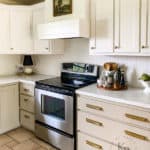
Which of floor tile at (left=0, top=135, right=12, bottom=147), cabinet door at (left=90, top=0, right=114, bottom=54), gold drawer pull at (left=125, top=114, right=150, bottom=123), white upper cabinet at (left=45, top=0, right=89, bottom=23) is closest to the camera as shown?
gold drawer pull at (left=125, top=114, right=150, bottom=123)

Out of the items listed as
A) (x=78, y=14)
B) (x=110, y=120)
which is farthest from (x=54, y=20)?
(x=110, y=120)

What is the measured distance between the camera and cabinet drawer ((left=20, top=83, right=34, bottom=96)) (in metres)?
2.93

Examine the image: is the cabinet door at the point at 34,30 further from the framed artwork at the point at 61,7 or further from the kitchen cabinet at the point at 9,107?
the kitchen cabinet at the point at 9,107

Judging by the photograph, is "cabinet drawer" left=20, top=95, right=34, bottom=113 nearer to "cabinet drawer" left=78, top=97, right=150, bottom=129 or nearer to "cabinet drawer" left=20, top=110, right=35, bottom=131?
"cabinet drawer" left=20, top=110, right=35, bottom=131

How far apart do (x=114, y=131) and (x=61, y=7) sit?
176cm

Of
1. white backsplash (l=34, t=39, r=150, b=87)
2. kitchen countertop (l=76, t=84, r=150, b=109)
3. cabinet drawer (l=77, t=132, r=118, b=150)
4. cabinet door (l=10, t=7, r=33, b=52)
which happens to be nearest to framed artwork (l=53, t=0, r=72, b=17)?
white backsplash (l=34, t=39, r=150, b=87)

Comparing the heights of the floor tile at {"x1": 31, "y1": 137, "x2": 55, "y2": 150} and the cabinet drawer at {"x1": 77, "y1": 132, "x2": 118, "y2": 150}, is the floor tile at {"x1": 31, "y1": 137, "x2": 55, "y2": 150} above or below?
below

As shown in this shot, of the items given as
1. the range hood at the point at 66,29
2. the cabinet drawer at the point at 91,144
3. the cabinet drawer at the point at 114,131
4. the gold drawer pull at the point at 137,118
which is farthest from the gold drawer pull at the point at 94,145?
the range hood at the point at 66,29

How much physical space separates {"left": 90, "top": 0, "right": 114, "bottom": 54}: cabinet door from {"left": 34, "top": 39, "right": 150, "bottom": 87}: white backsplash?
359 mm

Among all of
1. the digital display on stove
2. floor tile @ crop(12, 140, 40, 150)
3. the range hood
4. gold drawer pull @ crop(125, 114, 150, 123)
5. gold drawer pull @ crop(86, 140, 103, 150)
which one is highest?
the range hood

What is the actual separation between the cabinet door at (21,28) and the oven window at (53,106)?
108 centimetres

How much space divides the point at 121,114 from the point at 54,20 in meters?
1.60

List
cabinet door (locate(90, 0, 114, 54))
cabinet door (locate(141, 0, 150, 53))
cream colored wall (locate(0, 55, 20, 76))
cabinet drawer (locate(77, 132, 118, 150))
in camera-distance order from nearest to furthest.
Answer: cabinet door (locate(141, 0, 150, 53)) < cabinet drawer (locate(77, 132, 118, 150)) < cabinet door (locate(90, 0, 114, 54)) < cream colored wall (locate(0, 55, 20, 76))

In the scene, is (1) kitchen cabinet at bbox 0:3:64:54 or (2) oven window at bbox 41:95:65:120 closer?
(2) oven window at bbox 41:95:65:120
